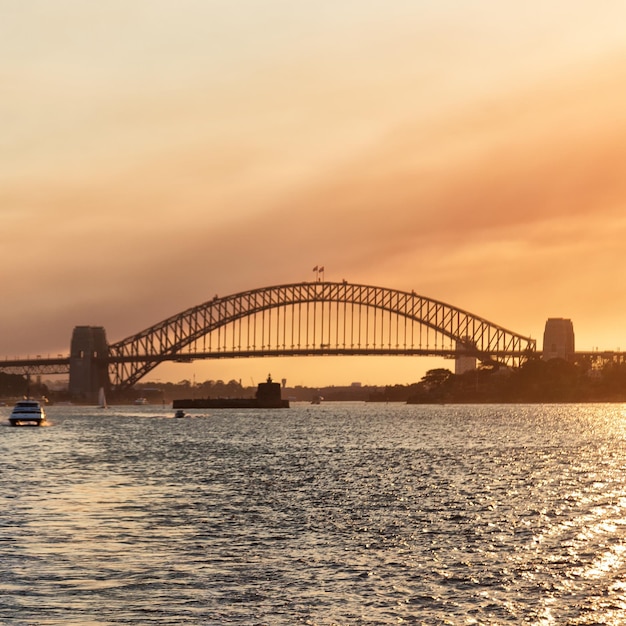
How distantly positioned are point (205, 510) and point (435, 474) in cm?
2375

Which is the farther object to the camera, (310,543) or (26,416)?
(26,416)

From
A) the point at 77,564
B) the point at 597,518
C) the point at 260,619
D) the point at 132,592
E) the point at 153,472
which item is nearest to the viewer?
the point at 260,619

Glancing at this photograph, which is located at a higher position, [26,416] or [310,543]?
[26,416]

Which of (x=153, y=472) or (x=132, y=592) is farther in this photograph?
(x=153, y=472)

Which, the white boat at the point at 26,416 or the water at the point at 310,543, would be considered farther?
the white boat at the point at 26,416

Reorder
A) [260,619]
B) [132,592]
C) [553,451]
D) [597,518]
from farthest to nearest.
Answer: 1. [553,451]
2. [597,518]
3. [132,592]
4. [260,619]

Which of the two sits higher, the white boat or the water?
the white boat

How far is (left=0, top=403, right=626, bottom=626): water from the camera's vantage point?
26.2 meters

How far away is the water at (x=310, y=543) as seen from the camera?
26.2 m

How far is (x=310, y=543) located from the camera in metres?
36.6

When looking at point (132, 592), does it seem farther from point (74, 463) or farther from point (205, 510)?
point (74, 463)

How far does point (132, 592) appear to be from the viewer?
27.9 metres

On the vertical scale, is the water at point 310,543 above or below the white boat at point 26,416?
below

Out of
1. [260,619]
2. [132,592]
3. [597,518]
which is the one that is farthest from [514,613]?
[597,518]
